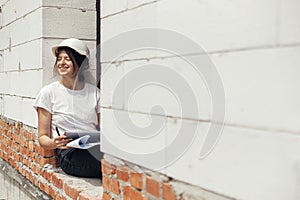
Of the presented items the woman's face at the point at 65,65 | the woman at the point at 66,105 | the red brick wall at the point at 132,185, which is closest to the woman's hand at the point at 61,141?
the woman at the point at 66,105

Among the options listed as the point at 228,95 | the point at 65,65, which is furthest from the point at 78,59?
the point at 228,95

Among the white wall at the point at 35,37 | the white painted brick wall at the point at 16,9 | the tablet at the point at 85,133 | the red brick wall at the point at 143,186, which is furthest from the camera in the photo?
the white painted brick wall at the point at 16,9

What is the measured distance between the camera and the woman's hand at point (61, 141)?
305cm

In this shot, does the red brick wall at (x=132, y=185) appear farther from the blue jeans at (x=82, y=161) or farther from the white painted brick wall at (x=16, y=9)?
the white painted brick wall at (x=16, y=9)

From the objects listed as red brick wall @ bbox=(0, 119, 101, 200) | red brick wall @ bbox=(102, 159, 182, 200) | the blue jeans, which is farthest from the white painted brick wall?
red brick wall @ bbox=(102, 159, 182, 200)

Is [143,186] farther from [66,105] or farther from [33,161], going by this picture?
[33,161]

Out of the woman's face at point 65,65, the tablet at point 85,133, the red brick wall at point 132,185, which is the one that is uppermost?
the woman's face at point 65,65

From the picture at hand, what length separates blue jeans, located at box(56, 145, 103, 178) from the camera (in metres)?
2.90

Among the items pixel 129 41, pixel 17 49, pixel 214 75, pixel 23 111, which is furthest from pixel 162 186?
pixel 17 49

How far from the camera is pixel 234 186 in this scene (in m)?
1.37

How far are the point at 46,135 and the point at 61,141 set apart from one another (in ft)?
0.51

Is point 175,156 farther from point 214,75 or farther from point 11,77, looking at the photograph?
point 11,77

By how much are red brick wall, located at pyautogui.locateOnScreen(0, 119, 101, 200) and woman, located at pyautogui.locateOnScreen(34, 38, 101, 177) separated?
5.6 inches

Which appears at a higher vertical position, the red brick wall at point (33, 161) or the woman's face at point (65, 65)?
the woman's face at point (65, 65)
